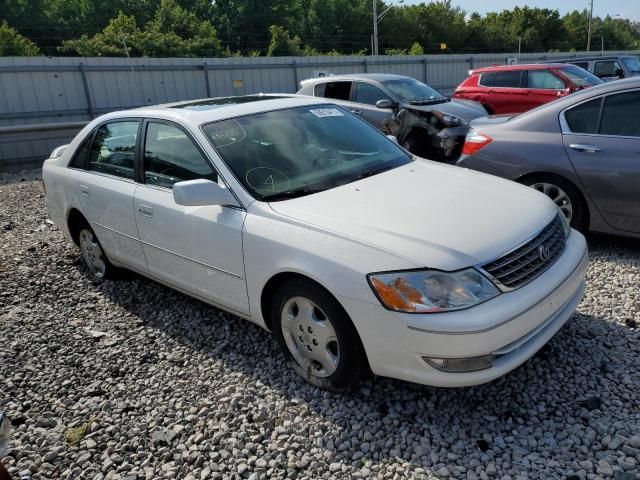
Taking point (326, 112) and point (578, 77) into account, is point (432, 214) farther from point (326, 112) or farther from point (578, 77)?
point (578, 77)

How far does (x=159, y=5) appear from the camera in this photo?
5475cm

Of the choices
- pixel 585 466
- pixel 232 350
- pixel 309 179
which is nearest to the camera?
pixel 585 466

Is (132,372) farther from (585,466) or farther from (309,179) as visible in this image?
(585,466)

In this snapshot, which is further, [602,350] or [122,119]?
[122,119]

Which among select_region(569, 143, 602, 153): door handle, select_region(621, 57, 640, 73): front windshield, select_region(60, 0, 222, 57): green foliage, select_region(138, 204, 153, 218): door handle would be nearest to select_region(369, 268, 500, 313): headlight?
select_region(138, 204, 153, 218): door handle

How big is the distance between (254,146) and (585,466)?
8.48 feet

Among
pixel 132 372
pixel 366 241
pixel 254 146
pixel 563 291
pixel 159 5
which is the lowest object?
pixel 132 372

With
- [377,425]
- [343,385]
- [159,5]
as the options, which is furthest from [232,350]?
[159,5]

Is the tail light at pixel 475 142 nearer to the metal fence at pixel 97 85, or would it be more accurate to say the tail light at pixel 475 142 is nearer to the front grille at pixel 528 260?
the front grille at pixel 528 260

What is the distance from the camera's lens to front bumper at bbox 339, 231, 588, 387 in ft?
8.17

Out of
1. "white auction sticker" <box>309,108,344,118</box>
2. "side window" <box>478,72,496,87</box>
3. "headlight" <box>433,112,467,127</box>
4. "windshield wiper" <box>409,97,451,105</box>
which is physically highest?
"white auction sticker" <box>309,108,344,118</box>

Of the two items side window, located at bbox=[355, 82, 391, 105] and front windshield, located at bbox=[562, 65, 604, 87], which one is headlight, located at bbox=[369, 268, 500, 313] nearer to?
side window, located at bbox=[355, 82, 391, 105]

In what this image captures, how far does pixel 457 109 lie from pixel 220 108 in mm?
6190

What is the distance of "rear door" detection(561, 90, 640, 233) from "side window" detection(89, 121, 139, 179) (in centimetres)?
376
